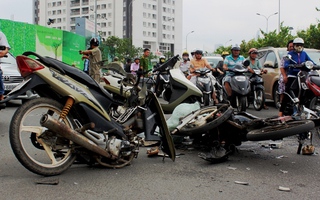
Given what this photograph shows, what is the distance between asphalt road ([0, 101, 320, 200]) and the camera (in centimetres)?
350

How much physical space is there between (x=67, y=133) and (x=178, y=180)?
1.19 m

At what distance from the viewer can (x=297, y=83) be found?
→ 273 inches

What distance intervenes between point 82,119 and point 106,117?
0.25m

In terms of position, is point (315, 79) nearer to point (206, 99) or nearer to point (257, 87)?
point (206, 99)

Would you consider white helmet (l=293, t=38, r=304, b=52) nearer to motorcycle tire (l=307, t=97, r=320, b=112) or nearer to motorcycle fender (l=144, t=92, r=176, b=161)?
motorcycle tire (l=307, t=97, r=320, b=112)

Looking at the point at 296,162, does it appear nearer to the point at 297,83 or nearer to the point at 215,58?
the point at 297,83

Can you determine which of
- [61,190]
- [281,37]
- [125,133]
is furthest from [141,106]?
[281,37]

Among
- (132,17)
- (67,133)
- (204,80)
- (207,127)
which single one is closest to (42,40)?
(204,80)

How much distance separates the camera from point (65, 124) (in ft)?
12.9

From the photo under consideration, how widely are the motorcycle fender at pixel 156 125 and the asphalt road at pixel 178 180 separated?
0.23m

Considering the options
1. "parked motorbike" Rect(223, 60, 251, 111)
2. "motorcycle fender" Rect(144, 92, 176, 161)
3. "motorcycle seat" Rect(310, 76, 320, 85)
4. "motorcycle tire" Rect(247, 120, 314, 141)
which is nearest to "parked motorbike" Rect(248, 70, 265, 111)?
"parked motorbike" Rect(223, 60, 251, 111)

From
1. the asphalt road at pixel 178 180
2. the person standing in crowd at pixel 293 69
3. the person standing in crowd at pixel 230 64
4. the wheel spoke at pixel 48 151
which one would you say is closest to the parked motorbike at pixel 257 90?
the person standing in crowd at pixel 230 64

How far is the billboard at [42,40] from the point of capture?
70.7 ft

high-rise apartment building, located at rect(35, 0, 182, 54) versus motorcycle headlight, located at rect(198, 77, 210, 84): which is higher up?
high-rise apartment building, located at rect(35, 0, 182, 54)
